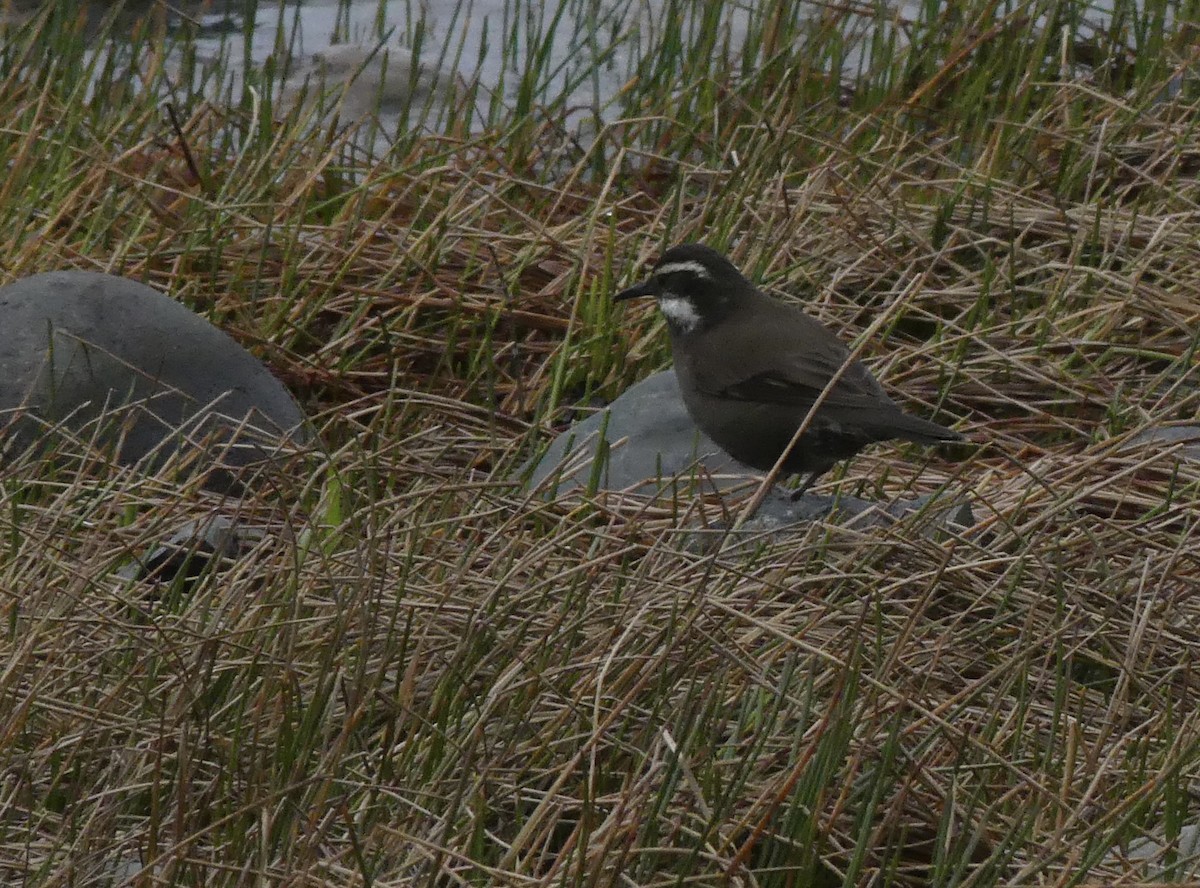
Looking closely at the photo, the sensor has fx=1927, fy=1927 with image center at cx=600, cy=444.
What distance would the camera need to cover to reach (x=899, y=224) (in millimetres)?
6641

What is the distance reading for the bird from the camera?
16.6ft

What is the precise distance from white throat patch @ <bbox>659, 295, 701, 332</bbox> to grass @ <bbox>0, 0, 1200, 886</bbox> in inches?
15.2

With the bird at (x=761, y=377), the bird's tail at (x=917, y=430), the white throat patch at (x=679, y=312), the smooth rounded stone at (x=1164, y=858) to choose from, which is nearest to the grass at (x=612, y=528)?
the smooth rounded stone at (x=1164, y=858)

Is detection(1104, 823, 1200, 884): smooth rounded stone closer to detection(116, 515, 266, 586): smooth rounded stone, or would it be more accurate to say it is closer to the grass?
the grass

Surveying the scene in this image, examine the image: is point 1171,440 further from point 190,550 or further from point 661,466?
point 190,550

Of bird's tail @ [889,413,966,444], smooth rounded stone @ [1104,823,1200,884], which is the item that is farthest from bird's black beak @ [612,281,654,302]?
smooth rounded stone @ [1104,823,1200,884]

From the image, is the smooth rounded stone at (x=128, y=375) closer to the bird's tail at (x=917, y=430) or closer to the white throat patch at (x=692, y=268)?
the white throat patch at (x=692, y=268)

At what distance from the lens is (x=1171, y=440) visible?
5156 mm

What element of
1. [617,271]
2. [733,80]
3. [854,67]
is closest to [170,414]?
[617,271]

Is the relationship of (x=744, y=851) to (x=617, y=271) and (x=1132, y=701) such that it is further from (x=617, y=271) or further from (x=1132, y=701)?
(x=617, y=271)

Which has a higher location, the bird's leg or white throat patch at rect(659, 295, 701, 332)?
white throat patch at rect(659, 295, 701, 332)

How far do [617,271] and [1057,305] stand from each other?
4.90 feet

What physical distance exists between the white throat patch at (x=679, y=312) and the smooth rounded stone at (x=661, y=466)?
0.17 metres

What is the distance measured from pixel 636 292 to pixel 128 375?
5.09 ft
